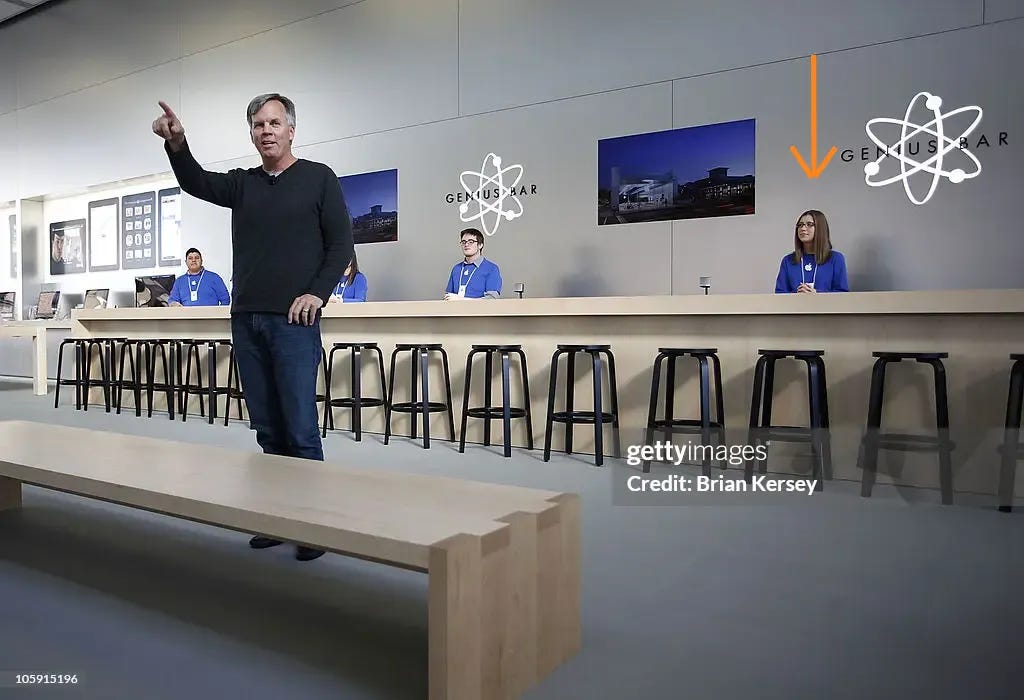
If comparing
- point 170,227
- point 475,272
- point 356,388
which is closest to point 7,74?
point 170,227

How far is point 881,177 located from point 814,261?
2.42ft

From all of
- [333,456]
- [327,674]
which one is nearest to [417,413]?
[333,456]

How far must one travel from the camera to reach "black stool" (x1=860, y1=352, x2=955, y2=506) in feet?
10.3

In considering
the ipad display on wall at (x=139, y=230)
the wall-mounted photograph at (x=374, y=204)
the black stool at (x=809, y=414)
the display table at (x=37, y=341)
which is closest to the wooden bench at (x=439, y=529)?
the black stool at (x=809, y=414)

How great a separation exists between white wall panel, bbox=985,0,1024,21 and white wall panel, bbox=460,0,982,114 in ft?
0.18

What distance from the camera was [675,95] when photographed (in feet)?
17.8

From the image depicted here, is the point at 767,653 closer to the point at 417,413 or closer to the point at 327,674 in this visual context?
the point at 327,674

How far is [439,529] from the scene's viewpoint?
4.49 feet

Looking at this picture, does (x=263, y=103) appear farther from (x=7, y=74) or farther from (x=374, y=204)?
(x=7, y=74)

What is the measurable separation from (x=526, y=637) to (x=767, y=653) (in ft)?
1.81

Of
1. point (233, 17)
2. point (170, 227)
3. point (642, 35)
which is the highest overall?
point (233, 17)

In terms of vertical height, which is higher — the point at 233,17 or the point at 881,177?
the point at 233,17

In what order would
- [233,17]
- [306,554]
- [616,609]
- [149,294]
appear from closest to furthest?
[616,609] < [306,554] < [149,294] < [233,17]

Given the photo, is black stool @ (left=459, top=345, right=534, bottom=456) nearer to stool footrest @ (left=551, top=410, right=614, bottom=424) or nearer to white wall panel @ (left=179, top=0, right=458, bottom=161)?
stool footrest @ (left=551, top=410, right=614, bottom=424)
